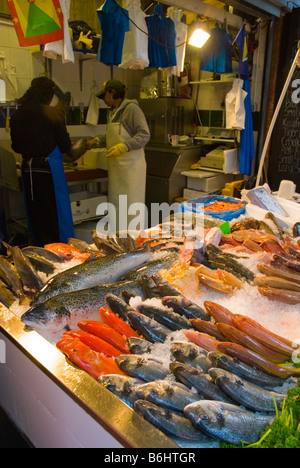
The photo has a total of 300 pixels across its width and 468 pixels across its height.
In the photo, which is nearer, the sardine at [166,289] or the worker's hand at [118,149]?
the sardine at [166,289]

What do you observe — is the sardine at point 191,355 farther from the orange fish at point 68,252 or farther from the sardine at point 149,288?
the orange fish at point 68,252

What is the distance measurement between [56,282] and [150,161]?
17.4ft

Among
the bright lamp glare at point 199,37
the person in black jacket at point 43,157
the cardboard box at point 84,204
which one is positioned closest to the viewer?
the person in black jacket at point 43,157

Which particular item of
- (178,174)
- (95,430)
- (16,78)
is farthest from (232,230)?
(16,78)

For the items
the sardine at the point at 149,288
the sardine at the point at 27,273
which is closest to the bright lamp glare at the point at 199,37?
the sardine at the point at 27,273

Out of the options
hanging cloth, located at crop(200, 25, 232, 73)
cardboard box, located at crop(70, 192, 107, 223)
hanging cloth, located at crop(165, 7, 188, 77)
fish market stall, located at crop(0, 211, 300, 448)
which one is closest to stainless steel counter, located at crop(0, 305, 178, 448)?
fish market stall, located at crop(0, 211, 300, 448)

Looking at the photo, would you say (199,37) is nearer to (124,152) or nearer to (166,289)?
(124,152)

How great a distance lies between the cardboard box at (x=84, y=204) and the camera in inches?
233

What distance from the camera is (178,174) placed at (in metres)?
7.00

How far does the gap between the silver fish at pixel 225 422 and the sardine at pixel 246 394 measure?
0.15ft

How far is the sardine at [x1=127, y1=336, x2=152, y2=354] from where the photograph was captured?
160 centimetres

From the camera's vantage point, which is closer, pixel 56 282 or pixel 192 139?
pixel 56 282

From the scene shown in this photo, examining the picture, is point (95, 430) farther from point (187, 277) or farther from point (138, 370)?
point (187, 277)

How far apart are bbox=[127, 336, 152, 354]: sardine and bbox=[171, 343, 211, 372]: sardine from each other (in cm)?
11
